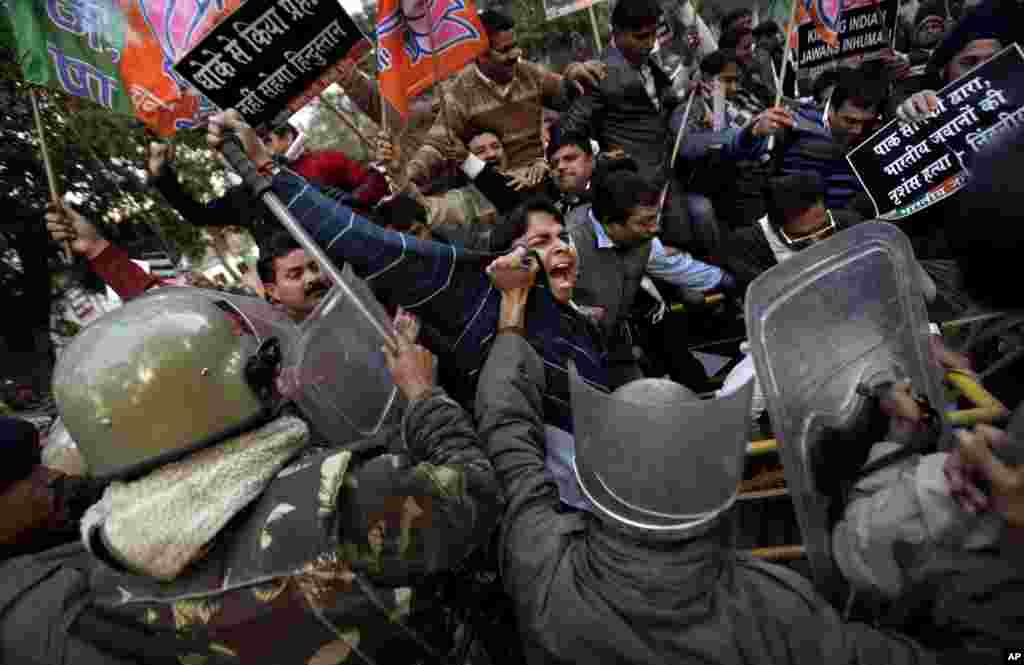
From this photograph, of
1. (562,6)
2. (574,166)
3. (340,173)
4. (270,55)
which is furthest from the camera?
(562,6)

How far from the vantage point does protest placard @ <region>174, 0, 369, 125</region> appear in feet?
8.18

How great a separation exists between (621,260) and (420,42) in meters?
1.74

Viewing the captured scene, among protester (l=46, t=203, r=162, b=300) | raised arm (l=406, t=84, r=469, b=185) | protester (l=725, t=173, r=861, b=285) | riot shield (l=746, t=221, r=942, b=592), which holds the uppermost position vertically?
protester (l=46, t=203, r=162, b=300)

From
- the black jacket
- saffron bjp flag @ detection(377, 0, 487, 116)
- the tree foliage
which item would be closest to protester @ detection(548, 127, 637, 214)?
the black jacket

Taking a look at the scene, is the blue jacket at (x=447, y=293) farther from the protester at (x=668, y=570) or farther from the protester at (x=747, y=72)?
the protester at (x=747, y=72)

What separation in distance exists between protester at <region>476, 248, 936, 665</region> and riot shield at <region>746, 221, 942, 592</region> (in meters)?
0.26

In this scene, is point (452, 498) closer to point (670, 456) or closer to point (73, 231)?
point (670, 456)

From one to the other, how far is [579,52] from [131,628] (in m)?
19.4

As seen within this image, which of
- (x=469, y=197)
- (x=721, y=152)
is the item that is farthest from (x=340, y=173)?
(x=721, y=152)

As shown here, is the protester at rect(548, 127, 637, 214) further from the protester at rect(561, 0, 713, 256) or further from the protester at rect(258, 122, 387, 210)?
the protester at rect(258, 122, 387, 210)

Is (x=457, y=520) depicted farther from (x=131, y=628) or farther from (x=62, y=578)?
(x=62, y=578)

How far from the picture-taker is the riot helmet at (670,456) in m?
1.06

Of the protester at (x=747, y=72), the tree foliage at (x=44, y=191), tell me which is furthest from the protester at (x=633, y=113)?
the tree foliage at (x=44, y=191)

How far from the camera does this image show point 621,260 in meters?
3.11
